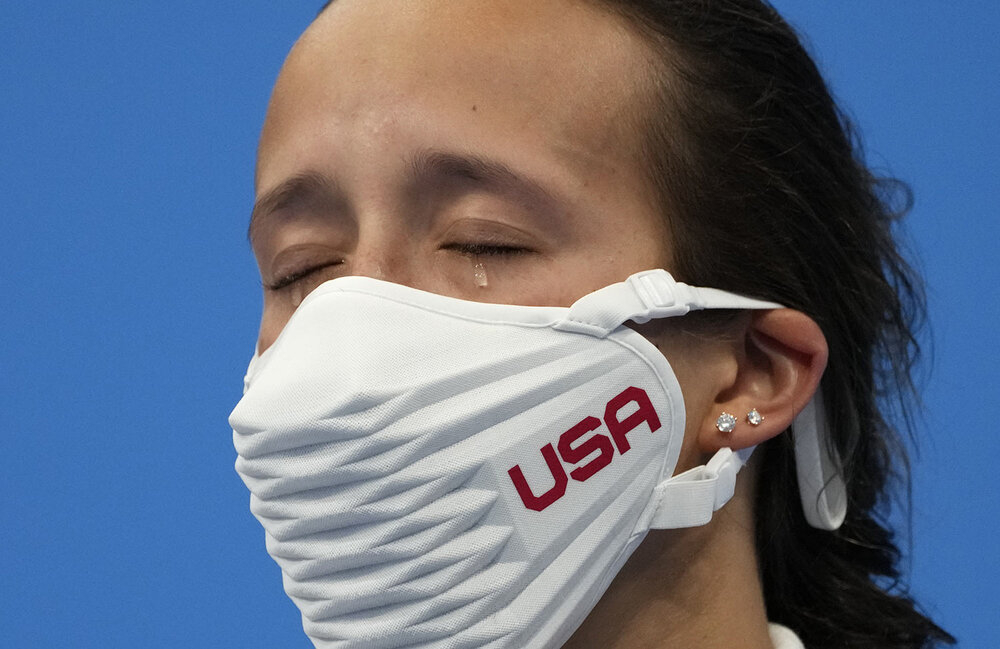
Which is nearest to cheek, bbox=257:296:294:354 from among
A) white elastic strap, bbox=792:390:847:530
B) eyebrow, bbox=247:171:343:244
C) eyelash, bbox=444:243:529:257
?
eyebrow, bbox=247:171:343:244

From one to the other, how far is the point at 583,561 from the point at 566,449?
12 cm

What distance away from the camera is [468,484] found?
1.16 m

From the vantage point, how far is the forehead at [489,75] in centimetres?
126

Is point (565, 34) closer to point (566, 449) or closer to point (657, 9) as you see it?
point (657, 9)

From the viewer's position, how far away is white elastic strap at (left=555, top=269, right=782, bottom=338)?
124cm

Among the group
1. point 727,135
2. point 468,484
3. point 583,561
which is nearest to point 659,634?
point 583,561

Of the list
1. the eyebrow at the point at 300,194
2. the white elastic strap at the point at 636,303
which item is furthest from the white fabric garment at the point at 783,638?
the eyebrow at the point at 300,194

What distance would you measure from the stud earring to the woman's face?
0.61 feet

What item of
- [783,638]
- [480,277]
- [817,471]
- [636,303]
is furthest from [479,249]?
[783,638]

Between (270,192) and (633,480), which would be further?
(270,192)

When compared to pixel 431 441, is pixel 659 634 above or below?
below

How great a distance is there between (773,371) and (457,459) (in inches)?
17.7

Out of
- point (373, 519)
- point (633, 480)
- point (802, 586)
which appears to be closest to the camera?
point (373, 519)

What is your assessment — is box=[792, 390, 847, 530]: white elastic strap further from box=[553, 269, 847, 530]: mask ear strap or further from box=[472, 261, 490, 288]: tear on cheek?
box=[472, 261, 490, 288]: tear on cheek
